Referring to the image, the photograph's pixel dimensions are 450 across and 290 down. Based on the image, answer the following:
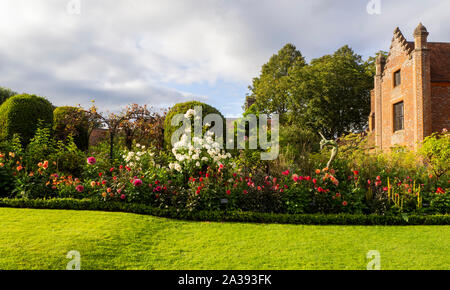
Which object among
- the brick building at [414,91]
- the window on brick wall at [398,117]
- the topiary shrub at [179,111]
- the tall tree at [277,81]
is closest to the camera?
the topiary shrub at [179,111]

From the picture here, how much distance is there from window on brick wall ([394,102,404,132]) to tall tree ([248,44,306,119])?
9989 millimetres

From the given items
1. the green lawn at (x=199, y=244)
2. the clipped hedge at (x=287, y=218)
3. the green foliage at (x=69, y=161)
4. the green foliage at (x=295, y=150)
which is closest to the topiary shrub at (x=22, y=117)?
the green foliage at (x=69, y=161)

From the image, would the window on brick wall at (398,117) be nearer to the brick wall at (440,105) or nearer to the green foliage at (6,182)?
the brick wall at (440,105)

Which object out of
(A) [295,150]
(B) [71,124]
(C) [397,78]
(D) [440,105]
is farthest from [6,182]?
(C) [397,78]

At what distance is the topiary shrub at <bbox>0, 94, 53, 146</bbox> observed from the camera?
30.3 ft

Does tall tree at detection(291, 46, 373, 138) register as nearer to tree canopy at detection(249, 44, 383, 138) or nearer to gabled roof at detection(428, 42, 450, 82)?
tree canopy at detection(249, 44, 383, 138)

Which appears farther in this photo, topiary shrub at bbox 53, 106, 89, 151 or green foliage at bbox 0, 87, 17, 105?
green foliage at bbox 0, 87, 17, 105

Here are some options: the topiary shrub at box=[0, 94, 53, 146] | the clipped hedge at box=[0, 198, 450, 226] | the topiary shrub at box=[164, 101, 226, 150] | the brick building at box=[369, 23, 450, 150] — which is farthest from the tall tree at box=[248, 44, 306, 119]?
the clipped hedge at box=[0, 198, 450, 226]

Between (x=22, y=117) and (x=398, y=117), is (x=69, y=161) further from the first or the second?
(x=398, y=117)

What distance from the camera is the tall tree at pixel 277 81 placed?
2741 centimetres

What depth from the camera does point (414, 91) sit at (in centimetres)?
1595

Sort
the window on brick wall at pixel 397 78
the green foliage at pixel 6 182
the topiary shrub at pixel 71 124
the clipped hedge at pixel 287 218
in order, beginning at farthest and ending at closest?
the window on brick wall at pixel 397 78 < the topiary shrub at pixel 71 124 < the green foliage at pixel 6 182 < the clipped hedge at pixel 287 218

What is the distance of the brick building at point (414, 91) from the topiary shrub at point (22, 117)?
1594 centimetres

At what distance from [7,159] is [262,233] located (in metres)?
6.96
